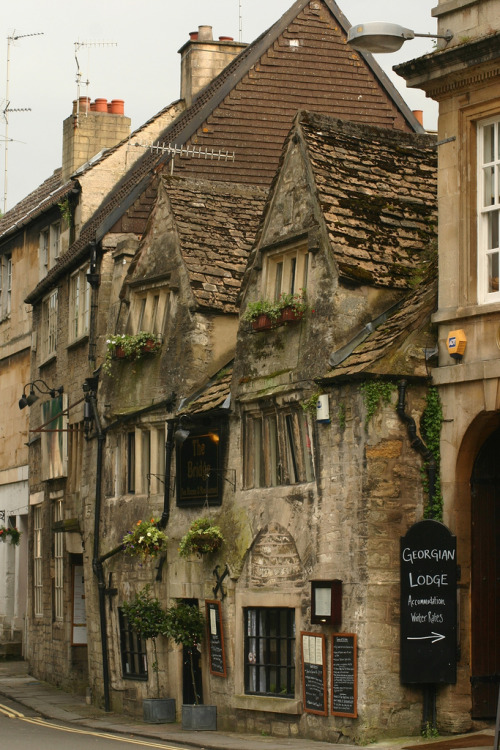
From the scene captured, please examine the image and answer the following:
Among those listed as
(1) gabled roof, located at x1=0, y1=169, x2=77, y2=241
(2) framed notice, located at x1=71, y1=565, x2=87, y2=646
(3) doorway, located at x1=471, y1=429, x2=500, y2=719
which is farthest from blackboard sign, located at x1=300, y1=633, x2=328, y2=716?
(1) gabled roof, located at x1=0, y1=169, x2=77, y2=241

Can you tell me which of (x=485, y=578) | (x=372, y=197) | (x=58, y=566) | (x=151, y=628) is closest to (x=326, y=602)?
(x=485, y=578)

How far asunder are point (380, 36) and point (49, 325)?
16395mm

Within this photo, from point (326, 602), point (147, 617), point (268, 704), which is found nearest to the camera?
point (326, 602)

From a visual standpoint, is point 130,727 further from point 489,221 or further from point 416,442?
point 489,221

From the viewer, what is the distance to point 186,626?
19.8m

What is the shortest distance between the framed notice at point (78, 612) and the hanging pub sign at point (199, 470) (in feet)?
23.8

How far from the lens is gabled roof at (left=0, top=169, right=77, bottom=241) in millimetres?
31094

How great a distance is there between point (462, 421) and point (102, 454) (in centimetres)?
936

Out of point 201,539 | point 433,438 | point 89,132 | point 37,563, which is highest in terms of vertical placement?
point 89,132

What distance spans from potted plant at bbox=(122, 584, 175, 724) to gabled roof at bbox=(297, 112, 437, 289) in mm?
6289

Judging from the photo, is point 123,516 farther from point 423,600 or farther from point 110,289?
point 423,600

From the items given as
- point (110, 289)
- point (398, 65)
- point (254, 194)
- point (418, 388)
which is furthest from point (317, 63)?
point (418, 388)

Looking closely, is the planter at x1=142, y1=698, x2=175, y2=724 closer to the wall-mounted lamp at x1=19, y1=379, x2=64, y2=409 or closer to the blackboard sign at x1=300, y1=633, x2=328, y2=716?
the blackboard sign at x1=300, y1=633, x2=328, y2=716

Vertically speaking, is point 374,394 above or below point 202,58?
below
